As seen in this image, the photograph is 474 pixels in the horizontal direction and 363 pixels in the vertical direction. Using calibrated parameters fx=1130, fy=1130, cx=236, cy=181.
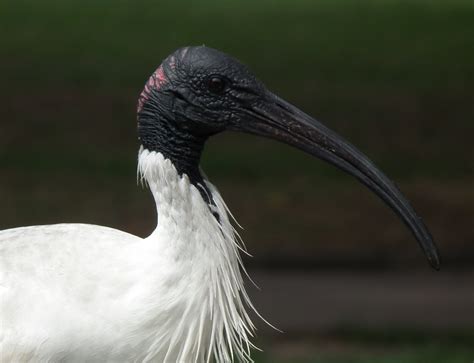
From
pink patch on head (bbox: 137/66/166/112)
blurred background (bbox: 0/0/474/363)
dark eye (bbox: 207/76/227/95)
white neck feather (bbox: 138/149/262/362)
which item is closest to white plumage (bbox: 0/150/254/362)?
white neck feather (bbox: 138/149/262/362)

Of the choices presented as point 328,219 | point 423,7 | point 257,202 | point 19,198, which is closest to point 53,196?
point 19,198

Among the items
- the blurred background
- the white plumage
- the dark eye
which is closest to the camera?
the white plumage

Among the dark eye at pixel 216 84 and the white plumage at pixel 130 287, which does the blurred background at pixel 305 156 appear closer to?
the white plumage at pixel 130 287

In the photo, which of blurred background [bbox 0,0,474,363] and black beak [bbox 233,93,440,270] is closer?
black beak [bbox 233,93,440,270]

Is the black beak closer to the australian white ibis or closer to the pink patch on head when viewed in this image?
the australian white ibis

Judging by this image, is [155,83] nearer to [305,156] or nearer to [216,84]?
[216,84]

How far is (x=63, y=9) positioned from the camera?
20.3 m

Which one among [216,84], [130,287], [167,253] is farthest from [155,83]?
[130,287]

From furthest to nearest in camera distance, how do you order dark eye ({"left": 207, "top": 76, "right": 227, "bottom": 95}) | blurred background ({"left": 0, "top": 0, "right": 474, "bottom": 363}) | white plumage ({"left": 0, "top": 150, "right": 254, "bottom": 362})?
blurred background ({"left": 0, "top": 0, "right": 474, "bottom": 363})
dark eye ({"left": 207, "top": 76, "right": 227, "bottom": 95})
white plumage ({"left": 0, "top": 150, "right": 254, "bottom": 362})

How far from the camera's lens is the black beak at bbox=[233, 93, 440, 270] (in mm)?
3766

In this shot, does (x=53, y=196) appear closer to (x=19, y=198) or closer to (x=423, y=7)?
(x=19, y=198)

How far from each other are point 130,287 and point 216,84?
0.73m

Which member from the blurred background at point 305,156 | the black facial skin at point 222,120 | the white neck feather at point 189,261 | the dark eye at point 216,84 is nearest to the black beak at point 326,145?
the black facial skin at point 222,120

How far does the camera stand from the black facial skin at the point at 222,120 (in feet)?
12.3
